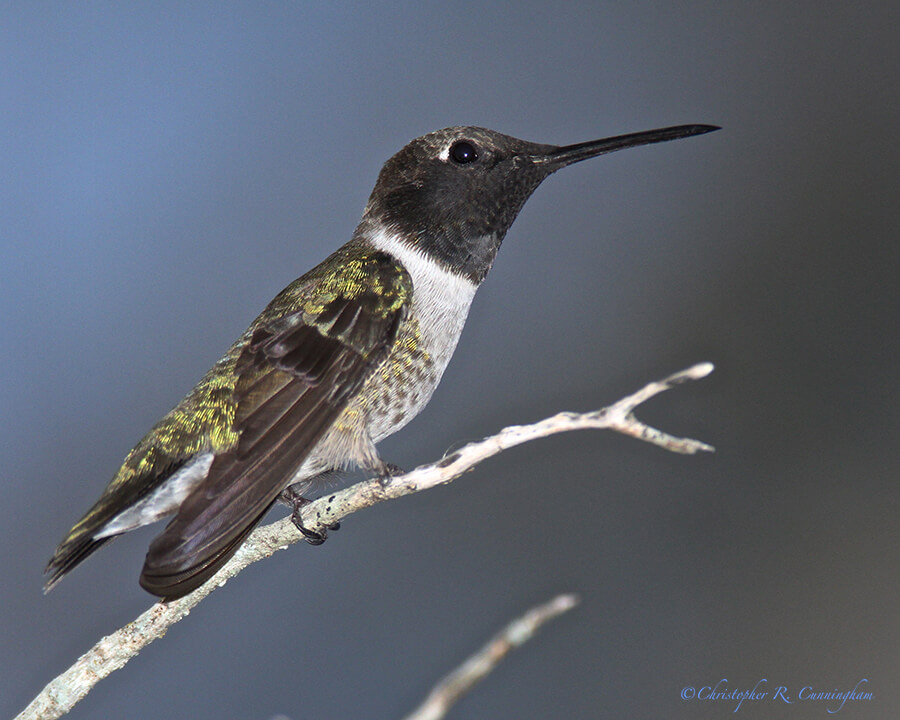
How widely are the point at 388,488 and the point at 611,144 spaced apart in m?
0.55

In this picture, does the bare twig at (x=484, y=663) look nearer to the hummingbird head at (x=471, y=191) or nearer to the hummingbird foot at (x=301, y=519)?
the hummingbird foot at (x=301, y=519)

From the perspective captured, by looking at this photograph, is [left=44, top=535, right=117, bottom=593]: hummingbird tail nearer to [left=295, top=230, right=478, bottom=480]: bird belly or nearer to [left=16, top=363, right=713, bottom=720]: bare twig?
[left=16, top=363, right=713, bottom=720]: bare twig

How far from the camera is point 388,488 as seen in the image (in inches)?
36.2

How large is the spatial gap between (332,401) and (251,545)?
198 mm

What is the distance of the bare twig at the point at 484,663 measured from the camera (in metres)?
0.81

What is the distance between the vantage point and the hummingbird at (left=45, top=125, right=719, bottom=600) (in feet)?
3.07

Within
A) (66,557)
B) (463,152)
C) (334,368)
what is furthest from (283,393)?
(463,152)

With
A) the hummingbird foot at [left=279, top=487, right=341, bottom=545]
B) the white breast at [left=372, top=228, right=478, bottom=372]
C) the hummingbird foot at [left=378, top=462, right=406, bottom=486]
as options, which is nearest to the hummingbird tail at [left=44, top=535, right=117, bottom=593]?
the hummingbird foot at [left=279, top=487, right=341, bottom=545]

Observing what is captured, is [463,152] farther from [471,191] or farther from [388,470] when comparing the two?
[388,470]

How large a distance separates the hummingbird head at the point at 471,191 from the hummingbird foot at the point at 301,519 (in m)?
0.38

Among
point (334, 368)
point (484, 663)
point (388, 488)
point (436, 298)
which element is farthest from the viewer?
point (436, 298)

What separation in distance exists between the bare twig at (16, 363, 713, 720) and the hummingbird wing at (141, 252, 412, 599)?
72 mm

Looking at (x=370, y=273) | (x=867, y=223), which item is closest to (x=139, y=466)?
(x=370, y=273)

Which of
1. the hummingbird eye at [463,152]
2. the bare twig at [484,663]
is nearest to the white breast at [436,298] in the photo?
the hummingbird eye at [463,152]
